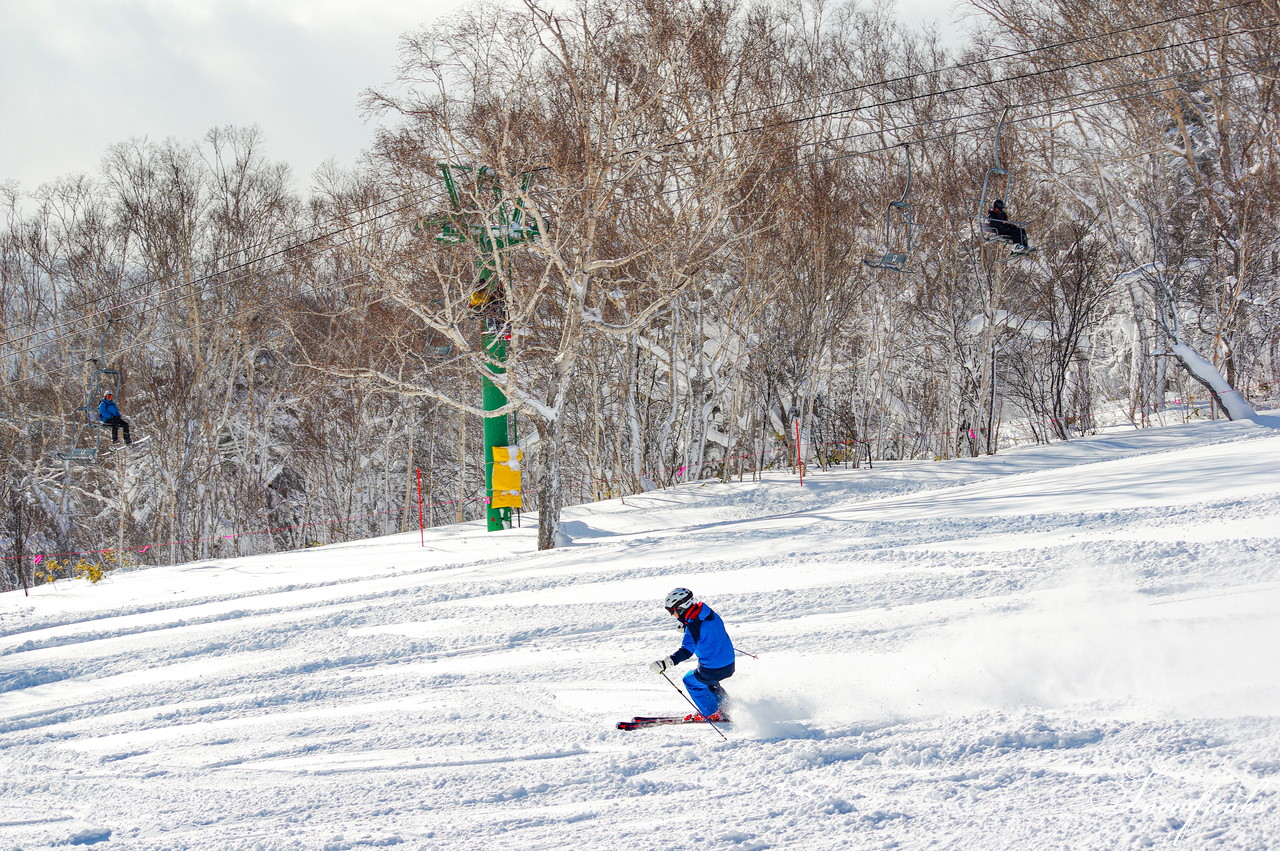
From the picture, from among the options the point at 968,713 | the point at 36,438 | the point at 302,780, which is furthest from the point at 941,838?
the point at 36,438

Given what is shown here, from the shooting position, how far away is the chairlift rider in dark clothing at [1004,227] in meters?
14.0

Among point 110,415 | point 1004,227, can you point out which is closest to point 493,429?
point 110,415

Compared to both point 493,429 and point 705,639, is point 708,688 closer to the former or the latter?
point 705,639

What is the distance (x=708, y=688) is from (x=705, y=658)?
23cm

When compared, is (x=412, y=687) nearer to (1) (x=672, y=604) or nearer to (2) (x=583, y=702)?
(2) (x=583, y=702)

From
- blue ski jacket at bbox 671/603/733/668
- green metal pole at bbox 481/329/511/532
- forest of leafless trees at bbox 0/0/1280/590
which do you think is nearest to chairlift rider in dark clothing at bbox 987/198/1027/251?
forest of leafless trees at bbox 0/0/1280/590

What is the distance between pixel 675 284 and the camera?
1689 cm

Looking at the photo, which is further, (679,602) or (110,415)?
(110,415)

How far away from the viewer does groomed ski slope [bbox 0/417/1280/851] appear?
513 centimetres

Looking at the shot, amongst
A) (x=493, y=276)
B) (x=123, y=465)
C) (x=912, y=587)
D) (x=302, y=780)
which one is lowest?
(x=302, y=780)

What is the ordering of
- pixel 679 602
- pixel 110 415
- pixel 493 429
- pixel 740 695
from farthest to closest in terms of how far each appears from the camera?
pixel 110 415 < pixel 493 429 < pixel 740 695 < pixel 679 602

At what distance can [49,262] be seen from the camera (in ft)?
110

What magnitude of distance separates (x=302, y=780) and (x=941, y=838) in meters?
4.36

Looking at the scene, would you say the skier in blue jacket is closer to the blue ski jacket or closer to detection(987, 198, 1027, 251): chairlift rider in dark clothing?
the blue ski jacket
